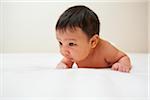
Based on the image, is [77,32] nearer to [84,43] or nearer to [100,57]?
[84,43]

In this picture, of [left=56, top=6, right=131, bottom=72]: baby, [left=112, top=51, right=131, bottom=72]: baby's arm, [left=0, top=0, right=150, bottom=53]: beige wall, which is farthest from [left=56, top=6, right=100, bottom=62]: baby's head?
[left=0, top=0, right=150, bottom=53]: beige wall

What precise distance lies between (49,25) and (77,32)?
1.30 metres

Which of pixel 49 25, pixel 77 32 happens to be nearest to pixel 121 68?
pixel 77 32

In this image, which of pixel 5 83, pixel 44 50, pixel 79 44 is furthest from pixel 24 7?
pixel 5 83

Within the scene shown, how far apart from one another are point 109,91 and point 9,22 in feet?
5.68

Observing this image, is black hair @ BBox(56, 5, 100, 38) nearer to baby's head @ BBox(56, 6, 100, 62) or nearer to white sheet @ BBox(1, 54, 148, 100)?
baby's head @ BBox(56, 6, 100, 62)

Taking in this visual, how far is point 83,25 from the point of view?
0.89 m

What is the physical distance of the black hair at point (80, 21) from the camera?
884mm

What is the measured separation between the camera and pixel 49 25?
215 centimetres

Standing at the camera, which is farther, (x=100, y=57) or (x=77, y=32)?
(x=100, y=57)

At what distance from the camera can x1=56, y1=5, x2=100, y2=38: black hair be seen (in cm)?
88

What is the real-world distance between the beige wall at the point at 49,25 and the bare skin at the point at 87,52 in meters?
1.14

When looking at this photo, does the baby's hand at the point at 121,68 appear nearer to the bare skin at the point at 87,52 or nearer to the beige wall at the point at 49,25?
the bare skin at the point at 87,52

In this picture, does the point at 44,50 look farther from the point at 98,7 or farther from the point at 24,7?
the point at 98,7
